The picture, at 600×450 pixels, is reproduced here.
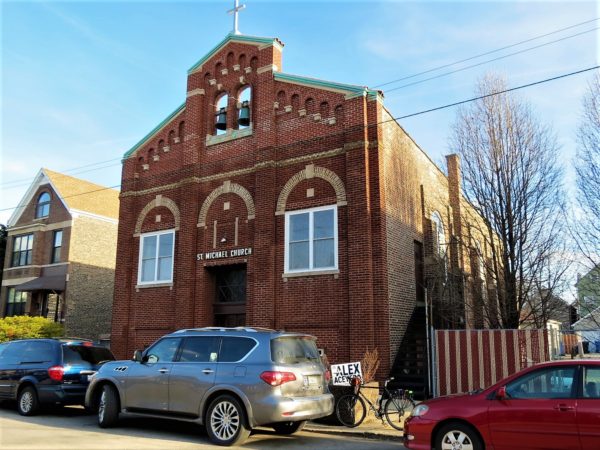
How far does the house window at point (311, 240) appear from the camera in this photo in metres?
15.7

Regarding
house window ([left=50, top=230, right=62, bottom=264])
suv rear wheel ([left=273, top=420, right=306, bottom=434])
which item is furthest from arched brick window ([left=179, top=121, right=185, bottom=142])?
house window ([left=50, top=230, right=62, bottom=264])

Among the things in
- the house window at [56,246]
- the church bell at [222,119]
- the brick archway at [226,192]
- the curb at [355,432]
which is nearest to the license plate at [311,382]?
the curb at [355,432]

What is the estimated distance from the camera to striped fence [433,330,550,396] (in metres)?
12.3

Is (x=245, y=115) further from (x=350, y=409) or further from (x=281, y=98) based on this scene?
(x=350, y=409)

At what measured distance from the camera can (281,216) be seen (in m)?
16.7

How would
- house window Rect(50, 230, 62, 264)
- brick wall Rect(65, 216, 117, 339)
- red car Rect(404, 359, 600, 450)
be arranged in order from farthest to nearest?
house window Rect(50, 230, 62, 264), brick wall Rect(65, 216, 117, 339), red car Rect(404, 359, 600, 450)

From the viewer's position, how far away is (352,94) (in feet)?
52.2

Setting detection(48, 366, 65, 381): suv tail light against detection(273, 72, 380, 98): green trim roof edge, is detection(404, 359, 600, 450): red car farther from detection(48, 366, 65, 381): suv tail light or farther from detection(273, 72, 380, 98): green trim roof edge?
detection(273, 72, 380, 98): green trim roof edge

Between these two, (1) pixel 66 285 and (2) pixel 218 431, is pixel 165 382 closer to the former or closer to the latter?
(2) pixel 218 431

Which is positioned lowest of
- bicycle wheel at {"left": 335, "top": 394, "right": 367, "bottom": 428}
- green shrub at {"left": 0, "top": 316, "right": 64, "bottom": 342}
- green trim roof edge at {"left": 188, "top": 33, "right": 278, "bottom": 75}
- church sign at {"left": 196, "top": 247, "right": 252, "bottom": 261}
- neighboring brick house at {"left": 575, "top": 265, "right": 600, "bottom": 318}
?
bicycle wheel at {"left": 335, "top": 394, "right": 367, "bottom": 428}

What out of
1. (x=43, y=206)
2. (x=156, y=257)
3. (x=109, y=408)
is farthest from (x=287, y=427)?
(x=43, y=206)

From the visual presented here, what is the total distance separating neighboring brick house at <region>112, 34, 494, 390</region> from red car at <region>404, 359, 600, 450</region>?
256 inches

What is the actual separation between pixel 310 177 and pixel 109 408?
8.92 meters

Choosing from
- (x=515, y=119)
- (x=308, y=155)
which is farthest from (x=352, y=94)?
(x=515, y=119)
